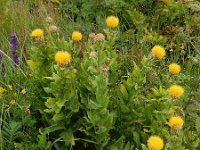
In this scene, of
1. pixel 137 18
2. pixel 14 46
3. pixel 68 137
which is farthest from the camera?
pixel 137 18

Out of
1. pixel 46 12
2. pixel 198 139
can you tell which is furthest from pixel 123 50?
pixel 198 139

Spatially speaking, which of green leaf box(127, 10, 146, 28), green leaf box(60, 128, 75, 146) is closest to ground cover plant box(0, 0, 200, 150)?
green leaf box(60, 128, 75, 146)

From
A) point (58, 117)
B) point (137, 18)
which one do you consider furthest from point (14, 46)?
point (137, 18)

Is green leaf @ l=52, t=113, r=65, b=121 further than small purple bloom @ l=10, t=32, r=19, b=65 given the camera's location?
No

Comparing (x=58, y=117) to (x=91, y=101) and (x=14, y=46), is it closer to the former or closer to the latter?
(x=91, y=101)

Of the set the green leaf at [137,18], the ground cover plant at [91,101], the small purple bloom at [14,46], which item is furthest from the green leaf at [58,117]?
the green leaf at [137,18]

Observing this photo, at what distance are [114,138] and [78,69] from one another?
1.40 ft

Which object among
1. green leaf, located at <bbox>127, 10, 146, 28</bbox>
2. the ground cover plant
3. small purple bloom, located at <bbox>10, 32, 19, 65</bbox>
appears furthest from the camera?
green leaf, located at <bbox>127, 10, 146, 28</bbox>

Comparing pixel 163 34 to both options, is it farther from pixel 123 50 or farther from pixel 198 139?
pixel 198 139

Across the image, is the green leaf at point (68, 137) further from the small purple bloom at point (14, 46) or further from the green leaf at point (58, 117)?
the small purple bloom at point (14, 46)

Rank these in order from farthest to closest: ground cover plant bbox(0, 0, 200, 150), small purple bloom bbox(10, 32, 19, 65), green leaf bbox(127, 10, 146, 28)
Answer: green leaf bbox(127, 10, 146, 28)
small purple bloom bbox(10, 32, 19, 65)
ground cover plant bbox(0, 0, 200, 150)

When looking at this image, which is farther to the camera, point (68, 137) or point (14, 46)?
point (14, 46)

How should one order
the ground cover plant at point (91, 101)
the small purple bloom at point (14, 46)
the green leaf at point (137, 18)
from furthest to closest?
the green leaf at point (137, 18) → the small purple bloom at point (14, 46) → the ground cover plant at point (91, 101)

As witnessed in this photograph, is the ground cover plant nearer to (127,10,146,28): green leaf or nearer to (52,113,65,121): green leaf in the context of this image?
(52,113,65,121): green leaf
